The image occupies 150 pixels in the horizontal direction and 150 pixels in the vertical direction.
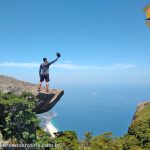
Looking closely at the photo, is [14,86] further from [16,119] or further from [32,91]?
[16,119]

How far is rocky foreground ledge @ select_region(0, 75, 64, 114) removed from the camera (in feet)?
75.6

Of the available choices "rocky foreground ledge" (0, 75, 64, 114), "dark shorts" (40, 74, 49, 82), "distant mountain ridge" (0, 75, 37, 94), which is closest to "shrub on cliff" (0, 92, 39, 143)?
"distant mountain ridge" (0, 75, 37, 94)

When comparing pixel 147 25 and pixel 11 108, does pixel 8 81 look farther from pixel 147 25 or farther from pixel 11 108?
pixel 147 25

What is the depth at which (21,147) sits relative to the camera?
20.9 m

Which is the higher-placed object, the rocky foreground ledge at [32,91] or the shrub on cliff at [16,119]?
the rocky foreground ledge at [32,91]

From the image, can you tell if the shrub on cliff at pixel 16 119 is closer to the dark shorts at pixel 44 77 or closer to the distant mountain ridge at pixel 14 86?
the distant mountain ridge at pixel 14 86

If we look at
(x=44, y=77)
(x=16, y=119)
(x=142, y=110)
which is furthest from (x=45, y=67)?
(x=142, y=110)

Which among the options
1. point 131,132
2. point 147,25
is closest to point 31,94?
point 147,25

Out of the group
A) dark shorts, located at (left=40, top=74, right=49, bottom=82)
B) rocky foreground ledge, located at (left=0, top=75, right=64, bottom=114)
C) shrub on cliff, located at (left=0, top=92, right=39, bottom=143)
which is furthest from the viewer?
rocky foreground ledge, located at (left=0, top=75, right=64, bottom=114)

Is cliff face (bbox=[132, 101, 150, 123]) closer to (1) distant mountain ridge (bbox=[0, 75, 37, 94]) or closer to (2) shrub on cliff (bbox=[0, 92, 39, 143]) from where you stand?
(1) distant mountain ridge (bbox=[0, 75, 37, 94])

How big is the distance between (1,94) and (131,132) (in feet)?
96.8

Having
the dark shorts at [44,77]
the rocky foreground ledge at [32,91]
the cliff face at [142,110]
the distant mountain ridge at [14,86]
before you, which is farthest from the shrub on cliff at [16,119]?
the cliff face at [142,110]

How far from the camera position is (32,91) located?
23.6 m

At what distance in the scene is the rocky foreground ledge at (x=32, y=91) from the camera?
75.6ft
